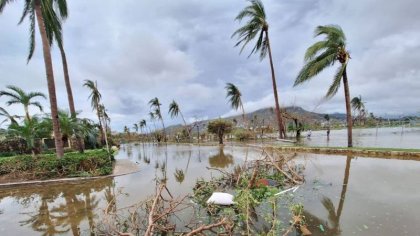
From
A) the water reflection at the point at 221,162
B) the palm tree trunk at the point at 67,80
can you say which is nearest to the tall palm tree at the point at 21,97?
the palm tree trunk at the point at 67,80

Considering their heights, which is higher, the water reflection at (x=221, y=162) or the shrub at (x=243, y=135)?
the shrub at (x=243, y=135)

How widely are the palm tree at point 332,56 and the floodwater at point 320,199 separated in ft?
17.2

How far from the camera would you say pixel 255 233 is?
515 cm

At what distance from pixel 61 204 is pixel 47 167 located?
17.6 feet

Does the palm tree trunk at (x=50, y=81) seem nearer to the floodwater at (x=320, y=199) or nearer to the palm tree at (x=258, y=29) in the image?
the floodwater at (x=320, y=199)

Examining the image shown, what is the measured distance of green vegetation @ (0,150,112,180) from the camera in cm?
1298

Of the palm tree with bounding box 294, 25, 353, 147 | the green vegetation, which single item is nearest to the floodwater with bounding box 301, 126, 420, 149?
the palm tree with bounding box 294, 25, 353, 147

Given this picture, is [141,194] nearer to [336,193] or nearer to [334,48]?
[336,193]

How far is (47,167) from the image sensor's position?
42.8 feet

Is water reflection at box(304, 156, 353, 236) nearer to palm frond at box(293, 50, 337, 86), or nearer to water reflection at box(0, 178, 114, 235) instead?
water reflection at box(0, 178, 114, 235)

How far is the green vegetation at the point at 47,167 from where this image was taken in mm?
12977

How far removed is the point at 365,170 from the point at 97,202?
1025 cm

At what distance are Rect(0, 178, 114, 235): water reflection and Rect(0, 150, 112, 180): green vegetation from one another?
3.73 feet

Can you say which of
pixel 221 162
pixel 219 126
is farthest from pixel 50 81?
pixel 219 126
